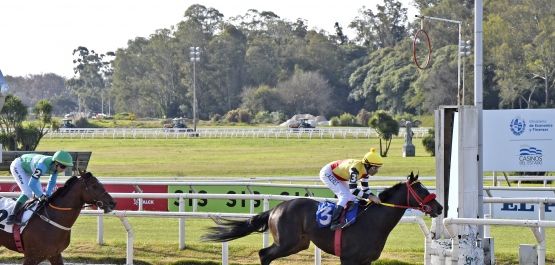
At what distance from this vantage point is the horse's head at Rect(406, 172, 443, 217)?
22.5 feet

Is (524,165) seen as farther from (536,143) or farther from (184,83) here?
(184,83)

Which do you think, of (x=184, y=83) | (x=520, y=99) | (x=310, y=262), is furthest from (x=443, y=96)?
(x=310, y=262)

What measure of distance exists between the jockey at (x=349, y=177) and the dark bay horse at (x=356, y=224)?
0.43 ft

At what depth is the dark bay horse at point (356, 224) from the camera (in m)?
7.03

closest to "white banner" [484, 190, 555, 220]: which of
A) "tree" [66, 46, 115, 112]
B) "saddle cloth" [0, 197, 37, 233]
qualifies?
"saddle cloth" [0, 197, 37, 233]

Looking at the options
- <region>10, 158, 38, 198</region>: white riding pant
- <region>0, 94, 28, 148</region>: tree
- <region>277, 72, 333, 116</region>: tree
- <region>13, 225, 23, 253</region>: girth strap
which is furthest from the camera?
<region>277, 72, 333, 116</region>: tree

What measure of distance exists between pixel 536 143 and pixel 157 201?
795 centimetres

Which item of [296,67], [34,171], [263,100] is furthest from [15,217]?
[296,67]

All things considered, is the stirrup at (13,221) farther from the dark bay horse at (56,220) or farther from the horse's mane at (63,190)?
the horse's mane at (63,190)

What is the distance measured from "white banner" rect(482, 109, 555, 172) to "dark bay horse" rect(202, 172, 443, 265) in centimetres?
967

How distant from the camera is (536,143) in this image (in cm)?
1662

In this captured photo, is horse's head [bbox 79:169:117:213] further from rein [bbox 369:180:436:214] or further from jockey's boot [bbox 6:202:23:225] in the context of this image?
rein [bbox 369:180:436:214]

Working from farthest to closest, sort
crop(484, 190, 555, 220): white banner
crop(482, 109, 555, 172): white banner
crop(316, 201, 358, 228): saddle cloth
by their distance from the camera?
crop(482, 109, 555, 172): white banner → crop(484, 190, 555, 220): white banner → crop(316, 201, 358, 228): saddle cloth

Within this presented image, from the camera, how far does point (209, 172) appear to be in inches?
1045
